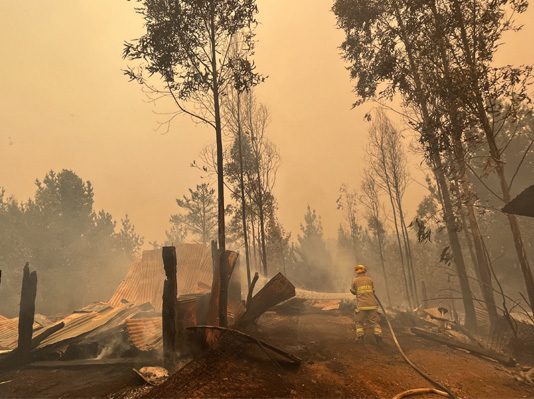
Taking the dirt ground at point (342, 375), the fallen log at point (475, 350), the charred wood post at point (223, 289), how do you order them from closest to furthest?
1. the dirt ground at point (342, 375)
2. the fallen log at point (475, 350)
3. the charred wood post at point (223, 289)

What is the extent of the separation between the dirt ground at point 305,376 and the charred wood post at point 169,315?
990 mm

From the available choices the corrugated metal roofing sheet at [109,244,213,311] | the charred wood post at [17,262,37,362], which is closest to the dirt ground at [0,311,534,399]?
the charred wood post at [17,262,37,362]

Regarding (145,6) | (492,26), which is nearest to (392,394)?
(492,26)

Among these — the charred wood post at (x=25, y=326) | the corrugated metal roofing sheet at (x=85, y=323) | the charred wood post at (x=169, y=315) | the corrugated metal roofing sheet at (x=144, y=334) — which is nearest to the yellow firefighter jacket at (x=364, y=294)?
the charred wood post at (x=169, y=315)

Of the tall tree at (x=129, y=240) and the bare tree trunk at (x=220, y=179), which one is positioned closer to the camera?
the bare tree trunk at (x=220, y=179)

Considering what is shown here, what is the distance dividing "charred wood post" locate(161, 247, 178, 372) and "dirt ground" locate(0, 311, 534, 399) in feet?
3.25

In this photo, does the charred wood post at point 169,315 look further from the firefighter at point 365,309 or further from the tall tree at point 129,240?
the tall tree at point 129,240

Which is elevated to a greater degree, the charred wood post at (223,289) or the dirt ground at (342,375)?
the charred wood post at (223,289)

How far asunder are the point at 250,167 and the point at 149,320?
533 inches

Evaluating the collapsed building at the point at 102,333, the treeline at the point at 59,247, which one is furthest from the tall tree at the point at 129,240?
the collapsed building at the point at 102,333

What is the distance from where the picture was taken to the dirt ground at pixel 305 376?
5.19 metres

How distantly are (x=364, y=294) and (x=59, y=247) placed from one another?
34314 mm

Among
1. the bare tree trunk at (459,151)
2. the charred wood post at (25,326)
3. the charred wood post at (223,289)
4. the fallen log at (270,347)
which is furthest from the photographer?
the charred wood post at (25,326)

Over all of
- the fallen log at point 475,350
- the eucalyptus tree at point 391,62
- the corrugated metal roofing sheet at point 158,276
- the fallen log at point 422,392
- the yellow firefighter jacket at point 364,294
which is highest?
the eucalyptus tree at point 391,62
